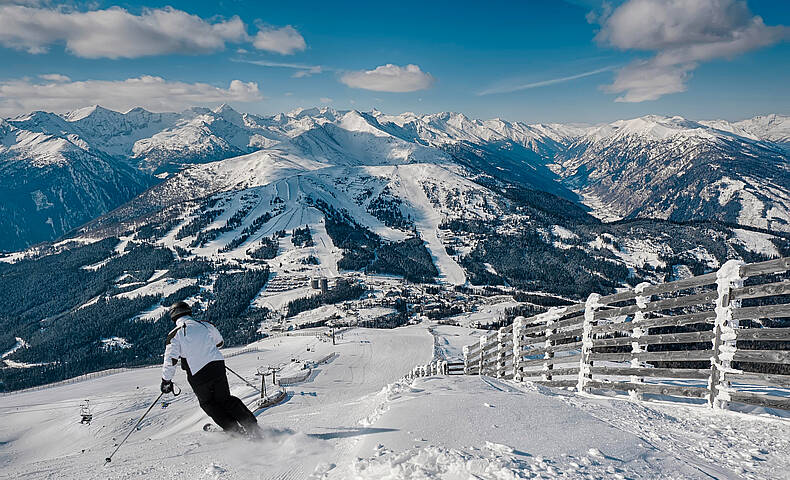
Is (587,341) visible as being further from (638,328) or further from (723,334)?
(723,334)

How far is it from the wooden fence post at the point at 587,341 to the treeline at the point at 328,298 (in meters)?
135

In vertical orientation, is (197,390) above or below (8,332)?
above

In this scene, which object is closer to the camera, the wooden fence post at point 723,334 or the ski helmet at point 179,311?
the wooden fence post at point 723,334

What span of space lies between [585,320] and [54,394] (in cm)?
4416

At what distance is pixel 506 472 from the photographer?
400 centimetres

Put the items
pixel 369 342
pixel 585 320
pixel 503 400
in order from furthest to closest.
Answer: pixel 369 342 → pixel 585 320 → pixel 503 400

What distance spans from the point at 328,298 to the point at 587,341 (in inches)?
5531

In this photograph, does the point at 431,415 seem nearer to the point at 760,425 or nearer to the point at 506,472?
the point at 506,472

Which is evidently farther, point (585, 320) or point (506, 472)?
point (585, 320)

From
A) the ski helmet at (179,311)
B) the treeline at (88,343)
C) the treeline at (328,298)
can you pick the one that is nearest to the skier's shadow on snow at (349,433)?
the ski helmet at (179,311)

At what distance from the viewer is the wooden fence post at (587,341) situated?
9.34 m

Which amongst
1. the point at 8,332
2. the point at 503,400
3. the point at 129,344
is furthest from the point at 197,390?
the point at 8,332

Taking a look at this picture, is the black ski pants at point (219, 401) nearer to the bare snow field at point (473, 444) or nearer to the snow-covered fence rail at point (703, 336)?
the bare snow field at point (473, 444)

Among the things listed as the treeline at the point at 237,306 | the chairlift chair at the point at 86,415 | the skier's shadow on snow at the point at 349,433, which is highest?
the skier's shadow on snow at the point at 349,433
